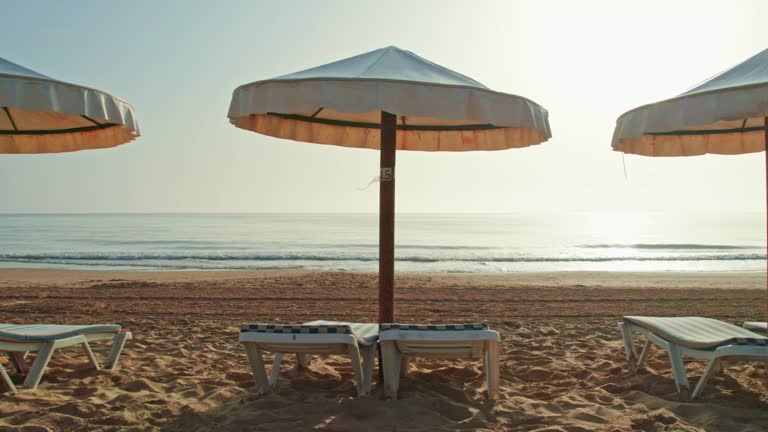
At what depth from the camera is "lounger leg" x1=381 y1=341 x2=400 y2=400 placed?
3.71 meters

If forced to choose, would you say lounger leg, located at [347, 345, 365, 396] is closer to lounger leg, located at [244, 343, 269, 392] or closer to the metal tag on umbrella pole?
lounger leg, located at [244, 343, 269, 392]

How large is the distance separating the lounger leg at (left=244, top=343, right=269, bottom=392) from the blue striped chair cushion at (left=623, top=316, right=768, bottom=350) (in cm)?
271

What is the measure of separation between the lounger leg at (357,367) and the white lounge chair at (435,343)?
0.15m

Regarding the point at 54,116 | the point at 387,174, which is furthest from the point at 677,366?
the point at 54,116

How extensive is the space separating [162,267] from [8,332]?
54.6 ft

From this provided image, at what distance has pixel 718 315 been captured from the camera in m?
8.53

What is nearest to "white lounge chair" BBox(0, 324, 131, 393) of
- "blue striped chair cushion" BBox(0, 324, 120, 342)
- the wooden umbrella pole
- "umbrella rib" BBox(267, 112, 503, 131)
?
"blue striped chair cushion" BBox(0, 324, 120, 342)

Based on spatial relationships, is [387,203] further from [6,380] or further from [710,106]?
[6,380]

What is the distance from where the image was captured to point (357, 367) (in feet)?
12.2

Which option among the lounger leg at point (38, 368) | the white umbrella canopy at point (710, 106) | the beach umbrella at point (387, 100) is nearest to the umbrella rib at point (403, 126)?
the beach umbrella at point (387, 100)

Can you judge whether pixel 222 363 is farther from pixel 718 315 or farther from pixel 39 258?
pixel 39 258

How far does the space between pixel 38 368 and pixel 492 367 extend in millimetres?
2968

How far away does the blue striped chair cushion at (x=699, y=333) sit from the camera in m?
3.61

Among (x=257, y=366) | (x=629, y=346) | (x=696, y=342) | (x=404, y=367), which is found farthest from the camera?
(x=629, y=346)
